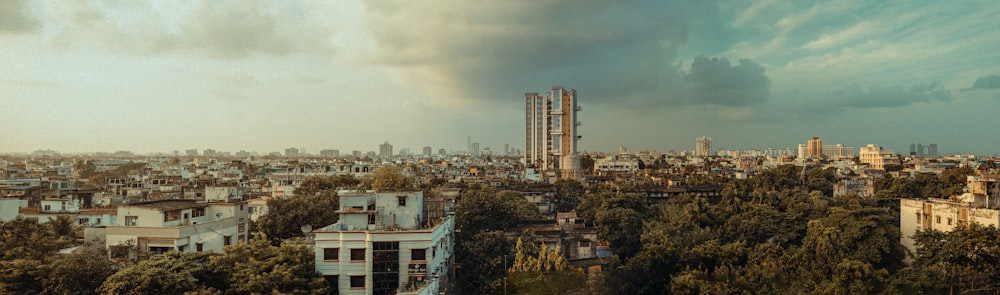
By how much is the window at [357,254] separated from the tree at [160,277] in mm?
3189

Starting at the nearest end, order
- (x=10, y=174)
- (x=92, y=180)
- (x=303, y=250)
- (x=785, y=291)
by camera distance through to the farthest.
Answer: (x=303, y=250)
(x=785, y=291)
(x=10, y=174)
(x=92, y=180)

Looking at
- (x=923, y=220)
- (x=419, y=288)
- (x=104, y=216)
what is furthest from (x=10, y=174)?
(x=923, y=220)

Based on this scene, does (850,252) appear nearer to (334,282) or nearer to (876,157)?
(334,282)

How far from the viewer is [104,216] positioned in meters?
21.6

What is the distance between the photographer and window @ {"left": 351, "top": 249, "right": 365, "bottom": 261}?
15102 millimetres

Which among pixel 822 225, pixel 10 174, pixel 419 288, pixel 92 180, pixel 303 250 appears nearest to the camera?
pixel 419 288

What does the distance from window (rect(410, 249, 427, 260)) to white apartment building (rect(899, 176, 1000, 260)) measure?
16993mm

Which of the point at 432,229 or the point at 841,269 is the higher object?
the point at 432,229

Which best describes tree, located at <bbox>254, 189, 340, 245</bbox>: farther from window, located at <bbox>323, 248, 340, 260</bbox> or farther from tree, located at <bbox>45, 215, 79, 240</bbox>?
window, located at <bbox>323, 248, 340, 260</bbox>

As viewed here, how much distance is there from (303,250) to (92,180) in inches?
1593

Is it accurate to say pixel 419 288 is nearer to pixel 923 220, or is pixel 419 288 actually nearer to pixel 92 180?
pixel 923 220

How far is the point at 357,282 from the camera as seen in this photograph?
15.1 metres

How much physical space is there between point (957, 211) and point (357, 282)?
2082 cm

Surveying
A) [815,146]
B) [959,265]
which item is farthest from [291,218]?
[815,146]
